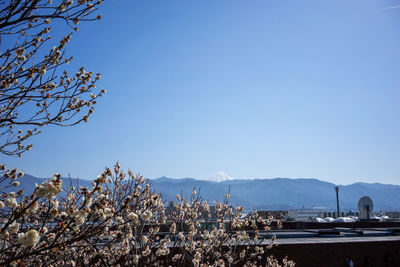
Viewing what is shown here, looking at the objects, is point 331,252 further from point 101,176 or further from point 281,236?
point 101,176

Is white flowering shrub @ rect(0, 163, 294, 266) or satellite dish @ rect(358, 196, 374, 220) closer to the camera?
white flowering shrub @ rect(0, 163, 294, 266)

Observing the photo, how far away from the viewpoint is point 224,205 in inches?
464

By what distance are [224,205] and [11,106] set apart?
25.3 feet

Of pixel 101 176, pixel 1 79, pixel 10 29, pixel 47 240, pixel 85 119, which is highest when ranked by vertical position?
pixel 10 29

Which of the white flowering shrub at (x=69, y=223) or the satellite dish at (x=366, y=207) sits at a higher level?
the white flowering shrub at (x=69, y=223)

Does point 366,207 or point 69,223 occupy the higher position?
point 69,223

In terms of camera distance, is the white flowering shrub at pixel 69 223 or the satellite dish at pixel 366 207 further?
the satellite dish at pixel 366 207

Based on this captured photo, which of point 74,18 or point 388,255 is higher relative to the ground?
point 74,18

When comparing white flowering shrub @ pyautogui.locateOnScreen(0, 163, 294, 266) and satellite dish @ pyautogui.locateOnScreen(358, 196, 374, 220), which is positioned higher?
white flowering shrub @ pyautogui.locateOnScreen(0, 163, 294, 266)

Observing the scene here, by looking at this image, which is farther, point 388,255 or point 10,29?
point 388,255

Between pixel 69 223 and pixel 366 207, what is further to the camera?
pixel 366 207

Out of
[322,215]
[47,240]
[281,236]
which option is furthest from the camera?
[322,215]

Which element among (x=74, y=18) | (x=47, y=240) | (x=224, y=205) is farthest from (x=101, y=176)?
(x=224, y=205)

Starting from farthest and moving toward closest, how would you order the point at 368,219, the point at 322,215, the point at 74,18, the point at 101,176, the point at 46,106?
the point at 322,215 → the point at 368,219 → the point at 46,106 → the point at 74,18 → the point at 101,176
